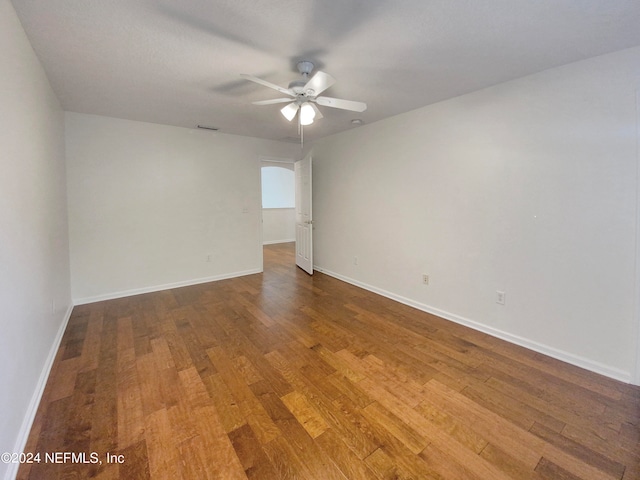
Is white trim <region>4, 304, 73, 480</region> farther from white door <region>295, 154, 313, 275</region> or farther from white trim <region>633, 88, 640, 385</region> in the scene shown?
white trim <region>633, 88, 640, 385</region>

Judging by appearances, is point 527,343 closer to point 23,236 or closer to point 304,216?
point 304,216

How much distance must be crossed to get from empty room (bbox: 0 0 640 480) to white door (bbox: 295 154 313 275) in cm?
116

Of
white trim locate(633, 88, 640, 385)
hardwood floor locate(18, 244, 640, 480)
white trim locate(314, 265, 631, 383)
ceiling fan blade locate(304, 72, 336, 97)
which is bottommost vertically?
hardwood floor locate(18, 244, 640, 480)

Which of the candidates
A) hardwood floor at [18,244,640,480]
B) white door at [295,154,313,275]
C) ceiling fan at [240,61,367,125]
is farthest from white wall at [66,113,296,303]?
ceiling fan at [240,61,367,125]

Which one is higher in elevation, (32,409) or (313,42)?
(313,42)

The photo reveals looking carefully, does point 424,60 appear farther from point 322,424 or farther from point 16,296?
point 16,296

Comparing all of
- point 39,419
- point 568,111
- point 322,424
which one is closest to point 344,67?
point 568,111

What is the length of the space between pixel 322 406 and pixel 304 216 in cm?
370

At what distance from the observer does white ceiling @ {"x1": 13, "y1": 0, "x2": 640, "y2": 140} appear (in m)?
1.58

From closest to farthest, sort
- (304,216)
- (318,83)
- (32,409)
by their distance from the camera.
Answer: (32,409) < (318,83) < (304,216)

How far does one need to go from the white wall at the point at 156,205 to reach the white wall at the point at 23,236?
0.97 metres

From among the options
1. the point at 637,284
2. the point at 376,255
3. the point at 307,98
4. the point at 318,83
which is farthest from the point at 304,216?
the point at 637,284

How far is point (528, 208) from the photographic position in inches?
97.2

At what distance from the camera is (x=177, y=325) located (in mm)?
3002
